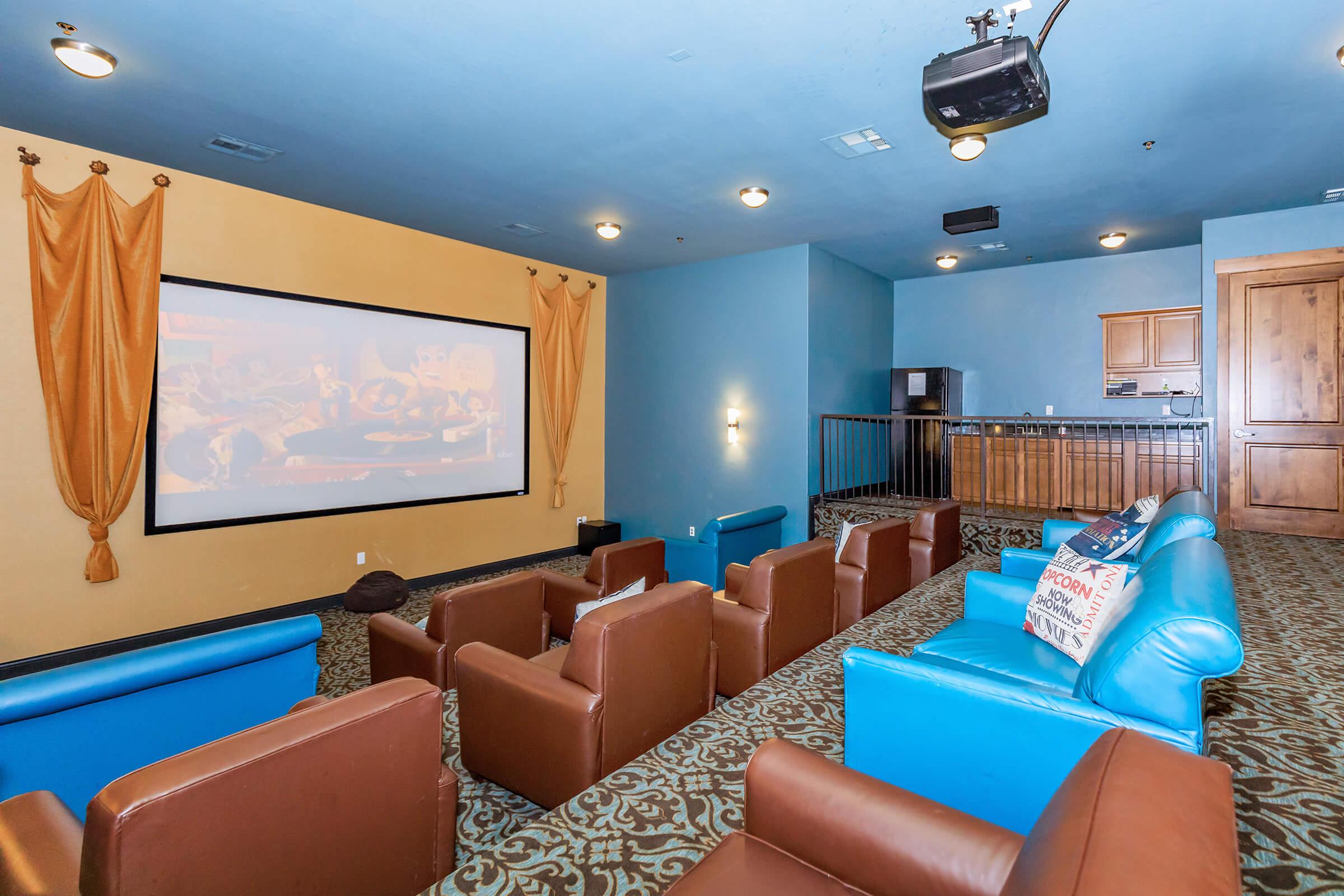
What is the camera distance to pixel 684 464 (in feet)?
23.6

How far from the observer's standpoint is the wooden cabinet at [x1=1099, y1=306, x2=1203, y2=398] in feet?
21.4

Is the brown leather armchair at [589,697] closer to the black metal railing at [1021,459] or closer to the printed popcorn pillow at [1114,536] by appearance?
the printed popcorn pillow at [1114,536]

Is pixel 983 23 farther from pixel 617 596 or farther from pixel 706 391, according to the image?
pixel 706 391

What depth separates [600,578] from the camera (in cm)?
415

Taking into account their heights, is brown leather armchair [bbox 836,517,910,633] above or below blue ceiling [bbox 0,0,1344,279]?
below

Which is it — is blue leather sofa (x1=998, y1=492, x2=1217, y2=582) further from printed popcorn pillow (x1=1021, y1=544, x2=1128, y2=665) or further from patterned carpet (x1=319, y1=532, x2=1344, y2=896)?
patterned carpet (x1=319, y1=532, x2=1344, y2=896)

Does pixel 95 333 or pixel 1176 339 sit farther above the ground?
pixel 1176 339

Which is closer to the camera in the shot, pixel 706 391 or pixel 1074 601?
pixel 1074 601

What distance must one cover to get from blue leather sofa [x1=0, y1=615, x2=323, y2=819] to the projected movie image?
9.19ft

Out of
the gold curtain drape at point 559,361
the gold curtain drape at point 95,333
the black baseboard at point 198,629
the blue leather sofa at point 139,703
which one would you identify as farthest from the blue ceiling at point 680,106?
the black baseboard at point 198,629

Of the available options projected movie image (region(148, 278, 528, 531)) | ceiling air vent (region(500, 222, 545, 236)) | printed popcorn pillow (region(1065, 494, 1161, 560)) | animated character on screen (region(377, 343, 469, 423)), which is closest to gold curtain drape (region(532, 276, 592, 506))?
projected movie image (region(148, 278, 528, 531))

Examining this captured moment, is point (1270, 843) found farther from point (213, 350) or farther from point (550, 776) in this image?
point (213, 350)

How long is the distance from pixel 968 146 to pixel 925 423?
13.5 feet

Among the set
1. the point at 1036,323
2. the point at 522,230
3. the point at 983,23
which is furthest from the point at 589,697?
the point at 1036,323
